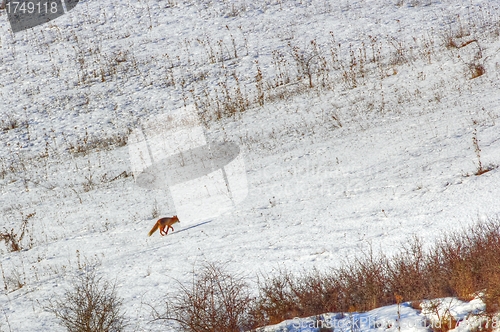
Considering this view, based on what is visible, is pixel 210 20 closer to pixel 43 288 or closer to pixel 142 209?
pixel 142 209

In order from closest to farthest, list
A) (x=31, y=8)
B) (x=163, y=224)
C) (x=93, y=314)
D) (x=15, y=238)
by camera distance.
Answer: (x=93, y=314) → (x=163, y=224) → (x=15, y=238) → (x=31, y=8)

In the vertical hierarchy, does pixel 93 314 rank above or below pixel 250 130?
below

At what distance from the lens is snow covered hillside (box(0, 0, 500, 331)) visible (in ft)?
22.4

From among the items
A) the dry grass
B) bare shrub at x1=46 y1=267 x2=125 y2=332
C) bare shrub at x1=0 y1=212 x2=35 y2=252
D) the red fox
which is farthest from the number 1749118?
the dry grass

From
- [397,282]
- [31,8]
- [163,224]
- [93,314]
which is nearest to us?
[397,282]

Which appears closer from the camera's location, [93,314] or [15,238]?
[93,314]

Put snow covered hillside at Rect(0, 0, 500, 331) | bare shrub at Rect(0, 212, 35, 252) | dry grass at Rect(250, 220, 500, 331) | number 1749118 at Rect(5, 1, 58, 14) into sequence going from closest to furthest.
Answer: dry grass at Rect(250, 220, 500, 331), snow covered hillside at Rect(0, 0, 500, 331), bare shrub at Rect(0, 212, 35, 252), number 1749118 at Rect(5, 1, 58, 14)

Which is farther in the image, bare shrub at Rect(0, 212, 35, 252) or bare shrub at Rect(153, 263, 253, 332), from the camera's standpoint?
bare shrub at Rect(0, 212, 35, 252)

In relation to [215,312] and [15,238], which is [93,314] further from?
[15,238]

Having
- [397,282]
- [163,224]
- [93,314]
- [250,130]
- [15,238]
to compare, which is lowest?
[397,282]

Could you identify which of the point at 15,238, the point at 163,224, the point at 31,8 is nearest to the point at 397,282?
the point at 163,224

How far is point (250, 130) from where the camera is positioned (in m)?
12.9

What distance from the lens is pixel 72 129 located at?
1582cm

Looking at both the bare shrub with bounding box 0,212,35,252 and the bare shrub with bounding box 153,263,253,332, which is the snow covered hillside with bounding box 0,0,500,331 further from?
the bare shrub with bounding box 153,263,253,332
